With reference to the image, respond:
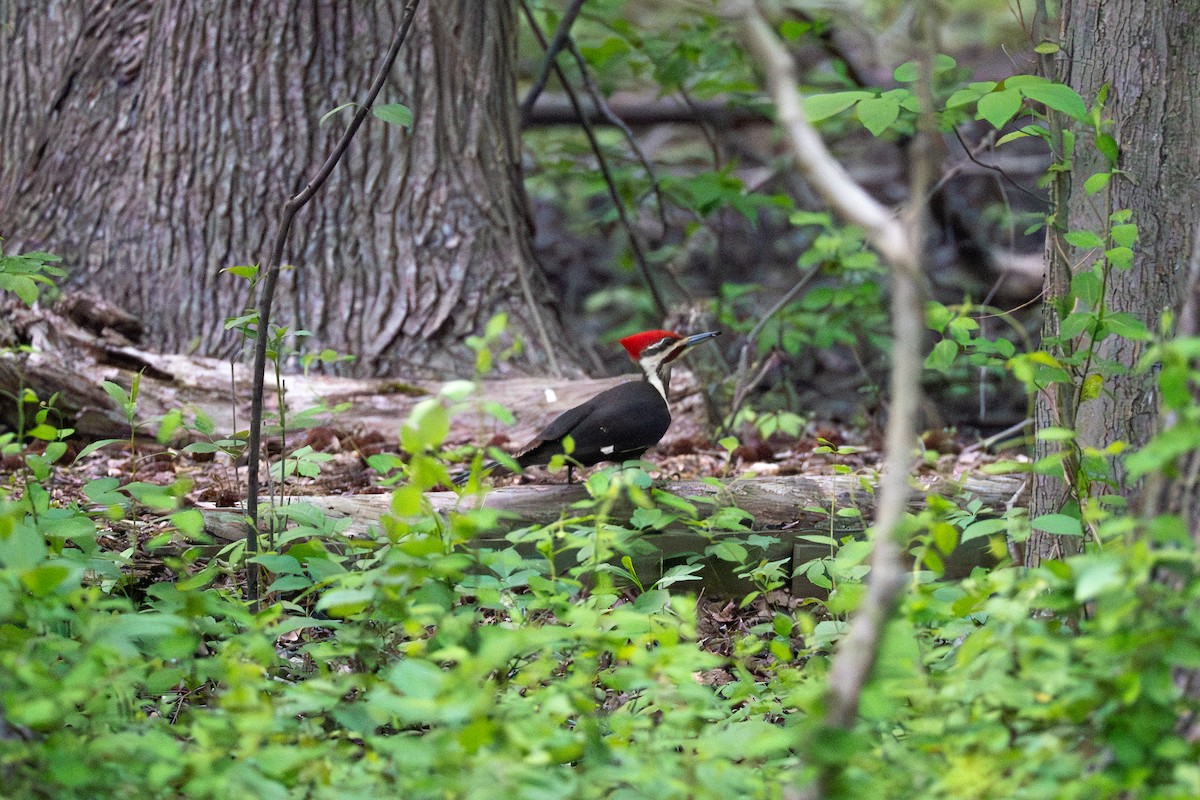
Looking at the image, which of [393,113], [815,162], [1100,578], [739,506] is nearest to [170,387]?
[393,113]

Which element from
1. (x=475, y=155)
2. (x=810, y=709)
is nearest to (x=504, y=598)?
(x=810, y=709)

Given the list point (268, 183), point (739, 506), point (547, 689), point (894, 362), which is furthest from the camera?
point (268, 183)

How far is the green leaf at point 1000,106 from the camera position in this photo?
2582mm

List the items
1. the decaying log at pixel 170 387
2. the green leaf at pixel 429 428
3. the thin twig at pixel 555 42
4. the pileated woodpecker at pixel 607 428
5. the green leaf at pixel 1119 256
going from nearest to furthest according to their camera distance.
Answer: the green leaf at pixel 429 428, the green leaf at pixel 1119 256, the pileated woodpecker at pixel 607 428, the decaying log at pixel 170 387, the thin twig at pixel 555 42

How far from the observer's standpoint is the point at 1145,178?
110 inches

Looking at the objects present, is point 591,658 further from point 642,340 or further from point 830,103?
point 642,340

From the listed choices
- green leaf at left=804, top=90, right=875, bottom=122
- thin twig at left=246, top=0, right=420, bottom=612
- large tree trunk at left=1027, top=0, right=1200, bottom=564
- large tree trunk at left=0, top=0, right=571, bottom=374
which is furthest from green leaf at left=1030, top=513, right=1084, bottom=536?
large tree trunk at left=0, top=0, right=571, bottom=374

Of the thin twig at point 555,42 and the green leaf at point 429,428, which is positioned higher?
the thin twig at point 555,42

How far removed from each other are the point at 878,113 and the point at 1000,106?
294 mm

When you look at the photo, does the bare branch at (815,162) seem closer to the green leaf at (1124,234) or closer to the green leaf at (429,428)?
the green leaf at (429,428)

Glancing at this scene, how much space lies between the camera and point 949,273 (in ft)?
28.9

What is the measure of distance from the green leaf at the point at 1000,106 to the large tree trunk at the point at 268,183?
2573mm

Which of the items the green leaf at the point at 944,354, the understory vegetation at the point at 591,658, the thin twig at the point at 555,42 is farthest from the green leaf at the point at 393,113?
the thin twig at the point at 555,42

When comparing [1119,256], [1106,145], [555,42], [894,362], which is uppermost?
[555,42]
